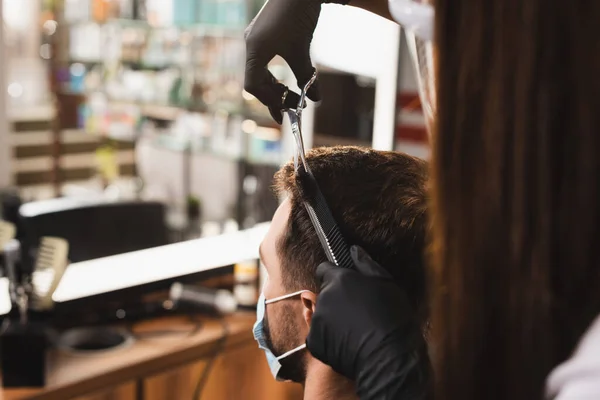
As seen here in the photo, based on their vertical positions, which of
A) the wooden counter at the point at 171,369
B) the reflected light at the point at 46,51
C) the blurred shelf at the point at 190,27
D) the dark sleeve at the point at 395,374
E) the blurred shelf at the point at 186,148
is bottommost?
the wooden counter at the point at 171,369

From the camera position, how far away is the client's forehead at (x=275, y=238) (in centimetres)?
127

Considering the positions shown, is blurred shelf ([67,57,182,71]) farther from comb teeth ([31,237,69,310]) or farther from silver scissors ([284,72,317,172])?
silver scissors ([284,72,317,172])

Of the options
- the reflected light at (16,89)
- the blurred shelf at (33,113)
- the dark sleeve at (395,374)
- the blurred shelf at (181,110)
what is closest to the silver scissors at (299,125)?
the dark sleeve at (395,374)

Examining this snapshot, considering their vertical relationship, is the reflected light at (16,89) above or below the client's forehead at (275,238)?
below

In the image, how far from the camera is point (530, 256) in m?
0.61

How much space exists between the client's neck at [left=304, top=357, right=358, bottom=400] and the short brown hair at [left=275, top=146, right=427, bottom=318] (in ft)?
0.49

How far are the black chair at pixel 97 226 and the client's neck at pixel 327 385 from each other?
52.8 inches

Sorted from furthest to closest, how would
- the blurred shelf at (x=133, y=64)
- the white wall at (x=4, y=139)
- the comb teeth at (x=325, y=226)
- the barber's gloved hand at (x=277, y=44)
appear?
the blurred shelf at (x=133, y=64)
the white wall at (x=4, y=139)
the barber's gloved hand at (x=277, y=44)
the comb teeth at (x=325, y=226)

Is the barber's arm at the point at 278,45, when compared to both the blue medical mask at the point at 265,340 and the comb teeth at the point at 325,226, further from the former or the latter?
the blue medical mask at the point at 265,340

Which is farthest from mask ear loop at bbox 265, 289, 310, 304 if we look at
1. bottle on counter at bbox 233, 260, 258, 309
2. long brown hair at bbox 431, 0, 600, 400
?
bottle on counter at bbox 233, 260, 258, 309

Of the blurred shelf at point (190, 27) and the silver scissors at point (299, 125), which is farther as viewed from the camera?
the blurred shelf at point (190, 27)

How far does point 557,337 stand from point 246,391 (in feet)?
5.68

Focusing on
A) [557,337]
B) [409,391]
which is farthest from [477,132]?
[409,391]

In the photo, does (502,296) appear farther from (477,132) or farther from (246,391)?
(246,391)
